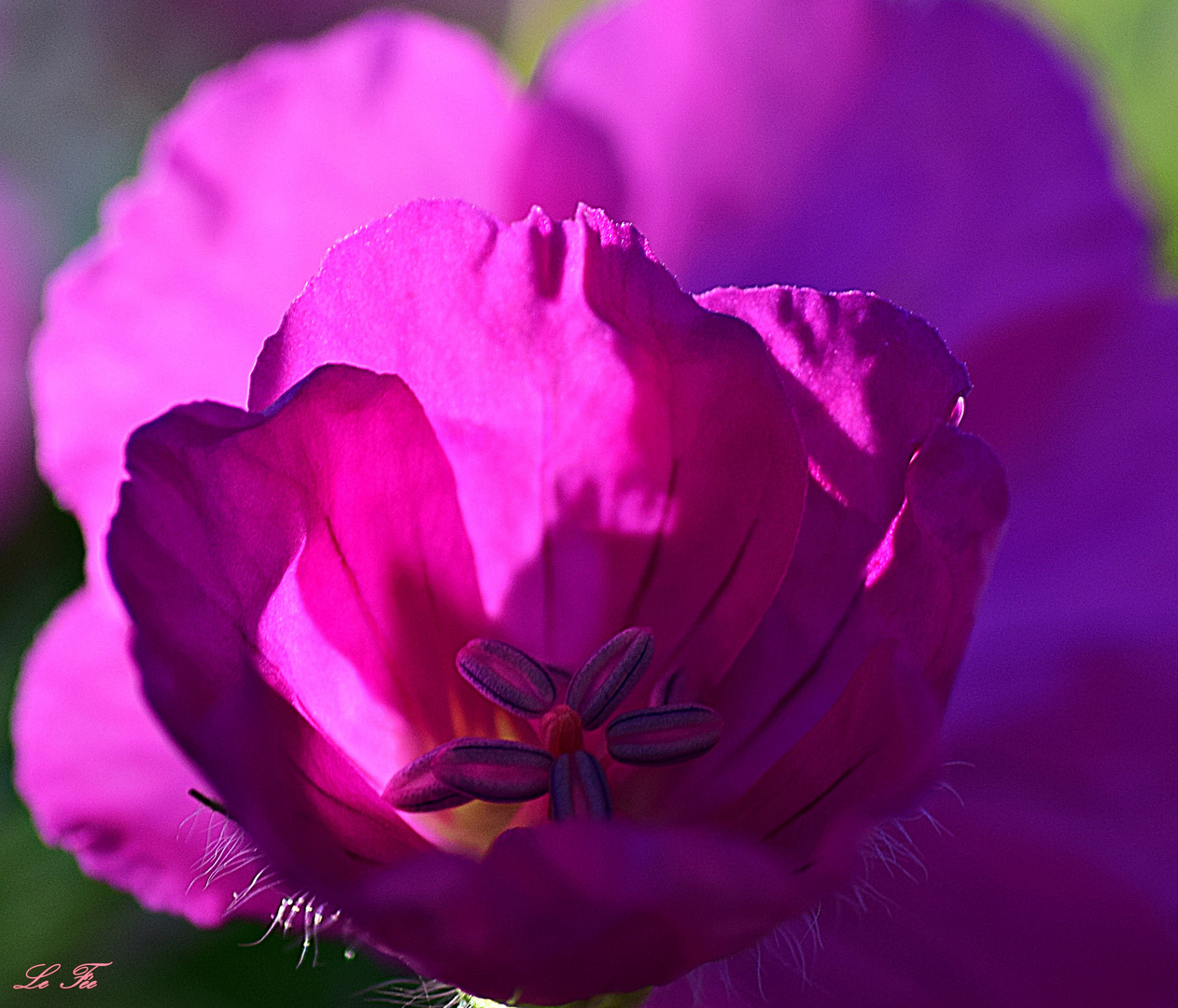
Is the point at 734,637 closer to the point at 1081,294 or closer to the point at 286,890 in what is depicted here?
the point at 286,890

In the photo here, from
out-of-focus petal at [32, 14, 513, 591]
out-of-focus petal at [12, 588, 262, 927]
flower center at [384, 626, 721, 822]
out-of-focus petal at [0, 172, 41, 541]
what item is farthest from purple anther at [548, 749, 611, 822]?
out-of-focus petal at [0, 172, 41, 541]

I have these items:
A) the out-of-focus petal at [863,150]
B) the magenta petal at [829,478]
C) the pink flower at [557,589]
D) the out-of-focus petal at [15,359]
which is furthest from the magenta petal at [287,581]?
the out-of-focus petal at [15,359]

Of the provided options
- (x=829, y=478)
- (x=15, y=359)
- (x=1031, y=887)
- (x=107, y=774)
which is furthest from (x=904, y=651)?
(x=15, y=359)

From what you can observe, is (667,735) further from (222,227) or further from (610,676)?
(222,227)

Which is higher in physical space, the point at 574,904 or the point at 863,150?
the point at 863,150

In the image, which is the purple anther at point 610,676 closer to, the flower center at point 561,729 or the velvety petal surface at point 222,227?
the flower center at point 561,729
